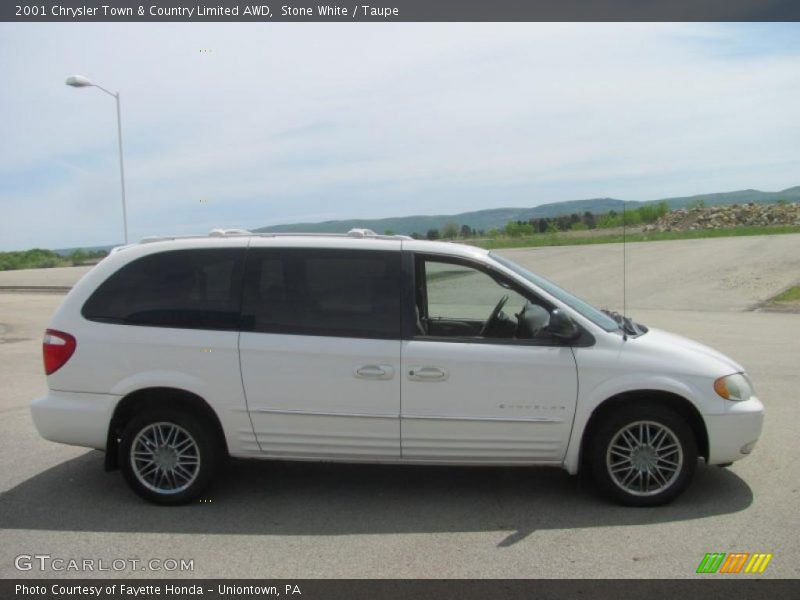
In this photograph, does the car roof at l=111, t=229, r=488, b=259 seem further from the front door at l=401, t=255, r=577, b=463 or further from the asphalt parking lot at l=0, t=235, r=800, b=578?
the asphalt parking lot at l=0, t=235, r=800, b=578

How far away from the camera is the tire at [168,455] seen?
5.18 meters

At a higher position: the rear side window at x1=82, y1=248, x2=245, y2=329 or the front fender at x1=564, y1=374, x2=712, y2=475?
the rear side window at x1=82, y1=248, x2=245, y2=329

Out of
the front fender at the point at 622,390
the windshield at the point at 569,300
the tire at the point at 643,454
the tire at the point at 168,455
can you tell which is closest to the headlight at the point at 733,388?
the front fender at the point at 622,390

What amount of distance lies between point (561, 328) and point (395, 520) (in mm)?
1667

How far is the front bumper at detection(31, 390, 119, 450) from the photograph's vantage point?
522cm

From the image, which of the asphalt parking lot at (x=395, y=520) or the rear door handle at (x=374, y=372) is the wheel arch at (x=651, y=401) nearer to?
the asphalt parking lot at (x=395, y=520)

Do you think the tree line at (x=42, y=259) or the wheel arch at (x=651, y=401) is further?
the tree line at (x=42, y=259)

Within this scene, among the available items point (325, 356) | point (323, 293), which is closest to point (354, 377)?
point (325, 356)

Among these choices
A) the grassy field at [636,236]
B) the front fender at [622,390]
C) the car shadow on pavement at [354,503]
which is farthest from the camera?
the grassy field at [636,236]

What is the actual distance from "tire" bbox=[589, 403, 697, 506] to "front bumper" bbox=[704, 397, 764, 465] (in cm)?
15

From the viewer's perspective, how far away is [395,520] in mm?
4906

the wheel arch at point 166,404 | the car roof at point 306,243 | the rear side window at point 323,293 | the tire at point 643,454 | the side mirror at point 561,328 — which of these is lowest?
the tire at point 643,454

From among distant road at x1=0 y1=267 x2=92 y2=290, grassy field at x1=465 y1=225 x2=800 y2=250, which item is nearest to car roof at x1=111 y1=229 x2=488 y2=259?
distant road at x1=0 y1=267 x2=92 y2=290

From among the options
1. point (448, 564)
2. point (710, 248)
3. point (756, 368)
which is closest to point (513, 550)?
point (448, 564)
